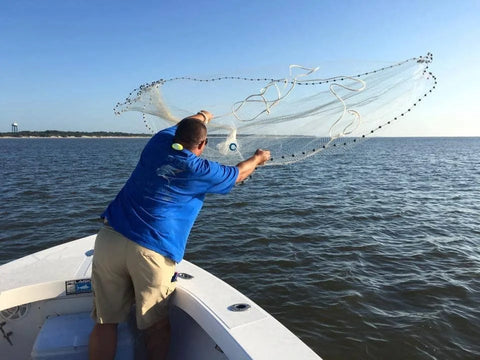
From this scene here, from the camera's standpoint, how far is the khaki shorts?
3.16m

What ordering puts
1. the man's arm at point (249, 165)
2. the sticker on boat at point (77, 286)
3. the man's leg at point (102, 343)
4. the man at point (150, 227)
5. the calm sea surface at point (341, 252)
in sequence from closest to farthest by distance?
the man at point (150, 227)
the man's leg at point (102, 343)
the man's arm at point (249, 165)
the sticker on boat at point (77, 286)
the calm sea surface at point (341, 252)

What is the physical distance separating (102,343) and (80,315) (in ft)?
2.82

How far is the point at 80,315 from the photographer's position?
4105mm

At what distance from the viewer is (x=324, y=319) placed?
670 cm

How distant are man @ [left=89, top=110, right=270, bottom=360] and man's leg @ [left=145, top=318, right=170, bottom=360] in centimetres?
11

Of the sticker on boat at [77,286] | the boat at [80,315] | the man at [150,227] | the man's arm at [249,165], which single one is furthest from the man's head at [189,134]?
the sticker on boat at [77,286]

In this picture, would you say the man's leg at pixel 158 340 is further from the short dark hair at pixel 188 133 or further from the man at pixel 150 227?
the short dark hair at pixel 188 133

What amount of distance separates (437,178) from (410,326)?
2109cm

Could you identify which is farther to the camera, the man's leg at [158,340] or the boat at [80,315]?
the man's leg at [158,340]

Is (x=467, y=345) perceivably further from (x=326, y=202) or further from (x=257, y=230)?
(x=326, y=202)

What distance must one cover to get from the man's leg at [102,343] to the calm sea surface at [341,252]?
12.0 feet

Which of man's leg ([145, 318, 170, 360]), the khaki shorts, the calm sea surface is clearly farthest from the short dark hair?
the calm sea surface

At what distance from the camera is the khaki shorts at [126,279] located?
3.16 metres

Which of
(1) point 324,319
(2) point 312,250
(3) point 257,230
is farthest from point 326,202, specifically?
(1) point 324,319
